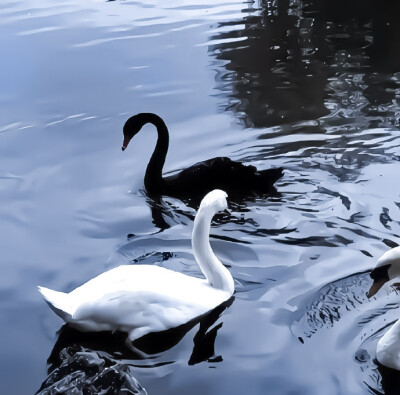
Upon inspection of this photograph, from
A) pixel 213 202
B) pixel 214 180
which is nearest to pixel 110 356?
pixel 213 202

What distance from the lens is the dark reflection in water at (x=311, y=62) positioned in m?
5.29

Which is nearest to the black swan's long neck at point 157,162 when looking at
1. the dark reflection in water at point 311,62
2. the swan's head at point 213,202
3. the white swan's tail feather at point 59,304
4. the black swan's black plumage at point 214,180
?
the black swan's black plumage at point 214,180

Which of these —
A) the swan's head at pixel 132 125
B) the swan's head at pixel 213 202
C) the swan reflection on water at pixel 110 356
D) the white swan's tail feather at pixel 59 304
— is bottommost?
the swan reflection on water at pixel 110 356

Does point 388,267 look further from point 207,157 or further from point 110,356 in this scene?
point 207,157

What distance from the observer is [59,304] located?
305 cm

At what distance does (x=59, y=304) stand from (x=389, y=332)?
1.17 m

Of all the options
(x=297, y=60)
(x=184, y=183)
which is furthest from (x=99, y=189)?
(x=297, y=60)

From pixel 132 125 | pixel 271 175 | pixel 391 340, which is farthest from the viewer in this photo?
pixel 132 125

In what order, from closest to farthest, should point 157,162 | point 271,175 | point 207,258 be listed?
point 207,258, point 271,175, point 157,162

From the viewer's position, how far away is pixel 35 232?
4059 mm

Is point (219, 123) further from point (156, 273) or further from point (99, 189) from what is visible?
point (156, 273)

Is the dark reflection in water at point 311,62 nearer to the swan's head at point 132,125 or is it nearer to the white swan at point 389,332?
the swan's head at point 132,125

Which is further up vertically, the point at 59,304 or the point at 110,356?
the point at 59,304

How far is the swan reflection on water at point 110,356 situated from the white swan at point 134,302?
5 cm
